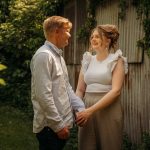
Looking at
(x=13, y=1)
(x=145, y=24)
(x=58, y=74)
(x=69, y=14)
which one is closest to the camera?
(x=58, y=74)

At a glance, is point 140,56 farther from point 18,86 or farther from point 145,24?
point 18,86

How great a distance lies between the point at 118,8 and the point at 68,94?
4.16 meters

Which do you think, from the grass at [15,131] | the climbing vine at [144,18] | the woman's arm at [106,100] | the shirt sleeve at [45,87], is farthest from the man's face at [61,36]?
the grass at [15,131]

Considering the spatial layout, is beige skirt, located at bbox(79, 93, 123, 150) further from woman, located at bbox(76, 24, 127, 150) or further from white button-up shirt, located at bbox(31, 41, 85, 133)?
white button-up shirt, located at bbox(31, 41, 85, 133)

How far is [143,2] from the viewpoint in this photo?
301 inches

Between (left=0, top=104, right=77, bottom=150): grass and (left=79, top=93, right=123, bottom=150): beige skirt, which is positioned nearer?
(left=79, top=93, right=123, bottom=150): beige skirt

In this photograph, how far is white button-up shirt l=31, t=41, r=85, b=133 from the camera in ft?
14.3

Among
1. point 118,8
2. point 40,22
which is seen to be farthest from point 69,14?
point 118,8

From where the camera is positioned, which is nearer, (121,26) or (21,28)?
(121,26)

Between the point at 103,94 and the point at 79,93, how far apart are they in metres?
0.36

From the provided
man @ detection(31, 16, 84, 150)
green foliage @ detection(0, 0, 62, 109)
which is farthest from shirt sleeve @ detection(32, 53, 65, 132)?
green foliage @ detection(0, 0, 62, 109)

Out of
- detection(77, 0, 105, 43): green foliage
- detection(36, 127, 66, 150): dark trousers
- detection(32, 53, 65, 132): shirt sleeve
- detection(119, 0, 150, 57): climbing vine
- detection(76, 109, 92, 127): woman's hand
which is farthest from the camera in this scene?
detection(77, 0, 105, 43): green foliage

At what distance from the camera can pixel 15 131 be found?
10562mm

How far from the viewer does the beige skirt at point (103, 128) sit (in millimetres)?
4910
